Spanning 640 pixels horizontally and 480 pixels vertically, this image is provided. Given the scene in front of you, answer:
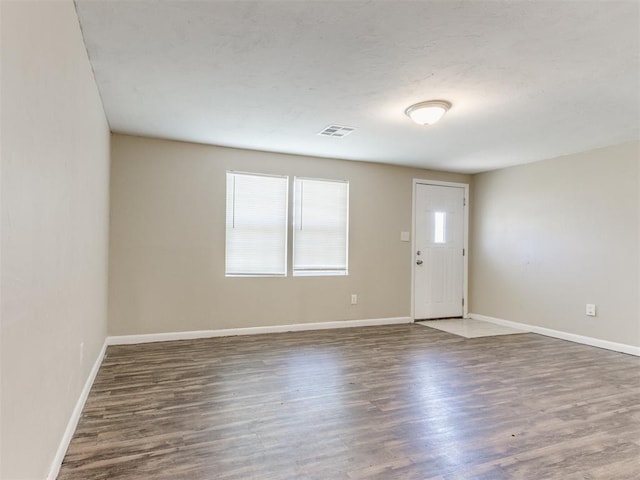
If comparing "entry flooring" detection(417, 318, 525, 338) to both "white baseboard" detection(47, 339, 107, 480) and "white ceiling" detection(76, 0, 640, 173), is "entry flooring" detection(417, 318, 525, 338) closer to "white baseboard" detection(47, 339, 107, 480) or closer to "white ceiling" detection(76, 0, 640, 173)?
"white ceiling" detection(76, 0, 640, 173)

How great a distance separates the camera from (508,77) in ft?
8.70

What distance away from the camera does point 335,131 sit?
395cm

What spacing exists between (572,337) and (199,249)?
457 cm

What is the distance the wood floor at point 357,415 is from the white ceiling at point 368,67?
2.26m

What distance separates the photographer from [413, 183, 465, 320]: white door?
5.78 metres

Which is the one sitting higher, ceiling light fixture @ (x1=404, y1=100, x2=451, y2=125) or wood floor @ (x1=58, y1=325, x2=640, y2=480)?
ceiling light fixture @ (x1=404, y1=100, x2=451, y2=125)

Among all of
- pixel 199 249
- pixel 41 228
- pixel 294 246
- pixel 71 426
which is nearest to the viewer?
pixel 41 228

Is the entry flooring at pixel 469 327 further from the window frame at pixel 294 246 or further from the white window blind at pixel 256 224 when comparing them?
the white window blind at pixel 256 224

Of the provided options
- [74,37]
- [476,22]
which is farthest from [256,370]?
[476,22]

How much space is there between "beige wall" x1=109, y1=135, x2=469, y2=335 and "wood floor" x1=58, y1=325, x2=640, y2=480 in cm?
61

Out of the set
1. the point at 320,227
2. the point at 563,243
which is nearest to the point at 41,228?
the point at 320,227

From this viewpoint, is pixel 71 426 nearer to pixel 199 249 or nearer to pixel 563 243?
pixel 199 249

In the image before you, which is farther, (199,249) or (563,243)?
(563,243)

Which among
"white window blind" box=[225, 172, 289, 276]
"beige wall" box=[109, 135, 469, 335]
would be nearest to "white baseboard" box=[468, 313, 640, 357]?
"beige wall" box=[109, 135, 469, 335]
